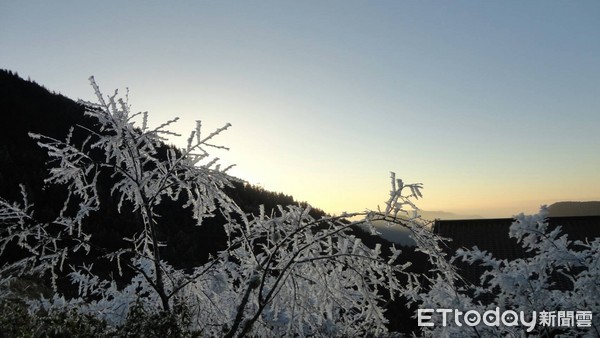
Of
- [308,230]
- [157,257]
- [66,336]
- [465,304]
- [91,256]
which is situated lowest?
[91,256]

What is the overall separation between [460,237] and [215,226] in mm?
21659

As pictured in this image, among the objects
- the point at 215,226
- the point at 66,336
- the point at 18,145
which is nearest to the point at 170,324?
the point at 66,336

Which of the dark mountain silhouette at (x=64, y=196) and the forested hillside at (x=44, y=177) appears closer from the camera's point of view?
the dark mountain silhouette at (x=64, y=196)

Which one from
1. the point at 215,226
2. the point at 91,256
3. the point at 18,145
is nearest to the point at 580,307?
the point at 91,256

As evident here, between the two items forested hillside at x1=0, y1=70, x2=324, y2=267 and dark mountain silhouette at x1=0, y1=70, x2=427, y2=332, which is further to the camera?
forested hillside at x1=0, y1=70, x2=324, y2=267

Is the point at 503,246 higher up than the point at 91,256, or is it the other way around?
the point at 503,246

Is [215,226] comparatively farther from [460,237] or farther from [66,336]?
[66,336]

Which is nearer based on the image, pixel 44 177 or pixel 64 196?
pixel 64 196

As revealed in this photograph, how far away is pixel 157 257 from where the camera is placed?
490cm

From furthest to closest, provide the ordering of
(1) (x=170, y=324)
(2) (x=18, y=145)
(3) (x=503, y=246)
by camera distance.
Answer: (2) (x=18, y=145)
(3) (x=503, y=246)
(1) (x=170, y=324)

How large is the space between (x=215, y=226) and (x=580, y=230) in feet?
81.9

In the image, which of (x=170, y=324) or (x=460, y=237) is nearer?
(x=170, y=324)

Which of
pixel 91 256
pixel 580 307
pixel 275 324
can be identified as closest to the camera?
pixel 580 307

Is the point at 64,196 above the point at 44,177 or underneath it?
underneath
